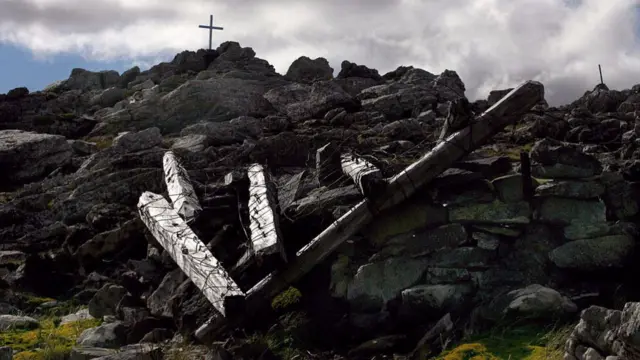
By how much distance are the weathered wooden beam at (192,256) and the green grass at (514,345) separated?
2.76 meters

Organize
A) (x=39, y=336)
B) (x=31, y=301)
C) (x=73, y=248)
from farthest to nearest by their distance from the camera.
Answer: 1. (x=73, y=248)
2. (x=31, y=301)
3. (x=39, y=336)

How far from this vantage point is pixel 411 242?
10.3 meters

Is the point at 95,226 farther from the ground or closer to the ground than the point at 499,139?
closer to the ground

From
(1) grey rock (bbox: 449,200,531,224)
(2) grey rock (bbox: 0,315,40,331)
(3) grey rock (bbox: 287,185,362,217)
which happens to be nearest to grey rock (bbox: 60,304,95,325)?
(2) grey rock (bbox: 0,315,40,331)

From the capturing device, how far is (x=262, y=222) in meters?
10.3

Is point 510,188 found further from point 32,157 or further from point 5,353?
point 32,157

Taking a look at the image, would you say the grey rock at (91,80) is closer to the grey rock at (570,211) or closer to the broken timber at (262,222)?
the broken timber at (262,222)

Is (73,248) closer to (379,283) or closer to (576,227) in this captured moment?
Answer: (379,283)

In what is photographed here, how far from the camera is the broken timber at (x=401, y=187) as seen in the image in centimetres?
988

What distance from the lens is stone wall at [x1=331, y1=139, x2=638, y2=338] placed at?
9.64m

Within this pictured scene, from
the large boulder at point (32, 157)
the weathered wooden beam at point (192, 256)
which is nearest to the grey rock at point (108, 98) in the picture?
the large boulder at point (32, 157)

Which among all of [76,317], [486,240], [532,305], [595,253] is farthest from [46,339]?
[595,253]

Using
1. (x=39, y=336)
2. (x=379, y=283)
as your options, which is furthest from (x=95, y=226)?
(x=379, y=283)

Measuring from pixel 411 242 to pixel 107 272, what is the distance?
721cm
